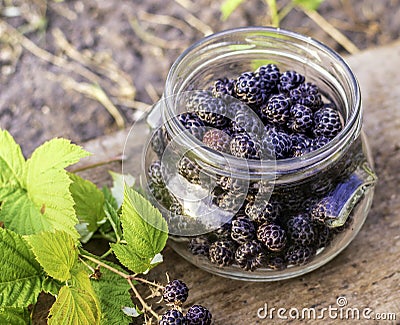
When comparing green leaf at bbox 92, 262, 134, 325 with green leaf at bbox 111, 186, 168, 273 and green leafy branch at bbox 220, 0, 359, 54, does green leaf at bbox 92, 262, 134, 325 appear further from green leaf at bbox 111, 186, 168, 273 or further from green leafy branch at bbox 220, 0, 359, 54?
green leafy branch at bbox 220, 0, 359, 54

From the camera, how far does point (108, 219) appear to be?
3.66ft

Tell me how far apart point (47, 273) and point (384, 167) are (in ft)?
2.24

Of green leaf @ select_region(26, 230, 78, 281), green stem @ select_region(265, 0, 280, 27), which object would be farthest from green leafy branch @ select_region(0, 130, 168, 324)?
green stem @ select_region(265, 0, 280, 27)

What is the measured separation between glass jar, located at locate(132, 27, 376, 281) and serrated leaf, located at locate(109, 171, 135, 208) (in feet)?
0.09

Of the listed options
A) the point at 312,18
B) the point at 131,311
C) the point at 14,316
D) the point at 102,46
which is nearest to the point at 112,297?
the point at 131,311

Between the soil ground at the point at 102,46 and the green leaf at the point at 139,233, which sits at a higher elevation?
the green leaf at the point at 139,233

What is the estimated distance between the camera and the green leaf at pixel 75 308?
91 cm

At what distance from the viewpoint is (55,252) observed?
3.07ft

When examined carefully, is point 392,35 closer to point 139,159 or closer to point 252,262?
point 139,159

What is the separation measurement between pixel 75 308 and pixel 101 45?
4.54 feet

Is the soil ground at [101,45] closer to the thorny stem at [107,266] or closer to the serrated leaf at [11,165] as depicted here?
the serrated leaf at [11,165]

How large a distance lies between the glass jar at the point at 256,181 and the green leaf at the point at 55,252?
6.8 inches

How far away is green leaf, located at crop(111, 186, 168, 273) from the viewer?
0.97 metres

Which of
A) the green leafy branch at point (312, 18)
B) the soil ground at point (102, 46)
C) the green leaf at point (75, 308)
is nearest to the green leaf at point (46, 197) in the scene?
the green leaf at point (75, 308)
